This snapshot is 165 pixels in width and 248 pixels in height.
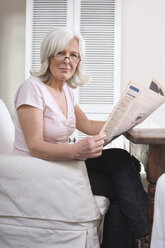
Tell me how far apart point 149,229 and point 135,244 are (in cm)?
36

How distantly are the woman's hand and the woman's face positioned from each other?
17.3 inches

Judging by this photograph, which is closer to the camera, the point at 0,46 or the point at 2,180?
the point at 2,180

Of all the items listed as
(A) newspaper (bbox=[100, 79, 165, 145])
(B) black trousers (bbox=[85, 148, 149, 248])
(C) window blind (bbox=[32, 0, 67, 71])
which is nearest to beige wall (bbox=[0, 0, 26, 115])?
(C) window blind (bbox=[32, 0, 67, 71])

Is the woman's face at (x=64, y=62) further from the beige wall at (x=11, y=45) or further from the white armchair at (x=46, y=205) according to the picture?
the beige wall at (x=11, y=45)

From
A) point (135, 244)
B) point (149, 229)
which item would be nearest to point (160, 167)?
point (149, 229)

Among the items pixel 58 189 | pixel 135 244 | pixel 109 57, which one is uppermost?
pixel 109 57

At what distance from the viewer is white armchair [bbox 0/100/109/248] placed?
141 centimetres

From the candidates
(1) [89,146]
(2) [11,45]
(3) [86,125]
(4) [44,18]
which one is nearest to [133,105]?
(1) [89,146]

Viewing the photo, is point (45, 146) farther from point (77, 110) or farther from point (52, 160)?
point (77, 110)

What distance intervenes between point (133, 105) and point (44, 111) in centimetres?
41

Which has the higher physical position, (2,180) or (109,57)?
(109,57)

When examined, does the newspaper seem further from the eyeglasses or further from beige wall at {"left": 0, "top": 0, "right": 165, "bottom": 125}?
beige wall at {"left": 0, "top": 0, "right": 165, "bottom": 125}

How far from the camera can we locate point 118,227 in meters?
1.57

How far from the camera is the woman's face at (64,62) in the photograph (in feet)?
5.44
